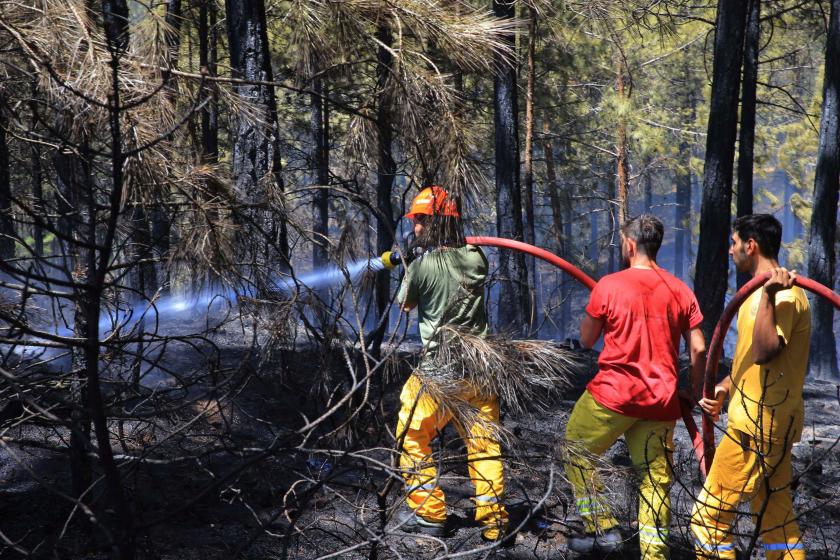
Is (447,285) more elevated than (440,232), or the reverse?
(440,232)

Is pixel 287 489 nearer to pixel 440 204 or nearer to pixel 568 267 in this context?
pixel 568 267

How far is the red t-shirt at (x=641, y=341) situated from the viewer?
410 centimetres

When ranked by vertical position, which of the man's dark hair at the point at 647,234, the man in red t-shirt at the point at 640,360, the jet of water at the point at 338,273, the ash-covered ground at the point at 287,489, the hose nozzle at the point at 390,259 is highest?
the man's dark hair at the point at 647,234

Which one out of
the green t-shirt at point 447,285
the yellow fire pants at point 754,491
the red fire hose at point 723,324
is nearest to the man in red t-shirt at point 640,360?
the red fire hose at point 723,324

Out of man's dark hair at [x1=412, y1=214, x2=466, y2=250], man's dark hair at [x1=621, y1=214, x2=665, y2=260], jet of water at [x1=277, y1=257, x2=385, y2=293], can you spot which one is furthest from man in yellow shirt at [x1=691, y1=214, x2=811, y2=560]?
jet of water at [x1=277, y1=257, x2=385, y2=293]

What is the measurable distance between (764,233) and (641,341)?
779mm

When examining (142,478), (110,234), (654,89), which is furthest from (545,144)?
(110,234)

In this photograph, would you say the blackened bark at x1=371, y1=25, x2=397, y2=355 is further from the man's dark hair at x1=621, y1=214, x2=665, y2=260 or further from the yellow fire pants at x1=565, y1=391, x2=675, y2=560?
the man's dark hair at x1=621, y1=214, x2=665, y2=260

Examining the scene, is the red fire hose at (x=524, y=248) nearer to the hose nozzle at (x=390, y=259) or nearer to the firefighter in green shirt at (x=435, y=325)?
the firefighter in green shirt at (x=435, y=325)

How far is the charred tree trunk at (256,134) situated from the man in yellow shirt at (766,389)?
215 cm

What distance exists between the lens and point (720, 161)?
8.94 meters

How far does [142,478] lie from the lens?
5406 mm

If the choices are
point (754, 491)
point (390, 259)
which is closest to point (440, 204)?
point (390, 259)

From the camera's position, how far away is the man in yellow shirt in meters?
3.70
